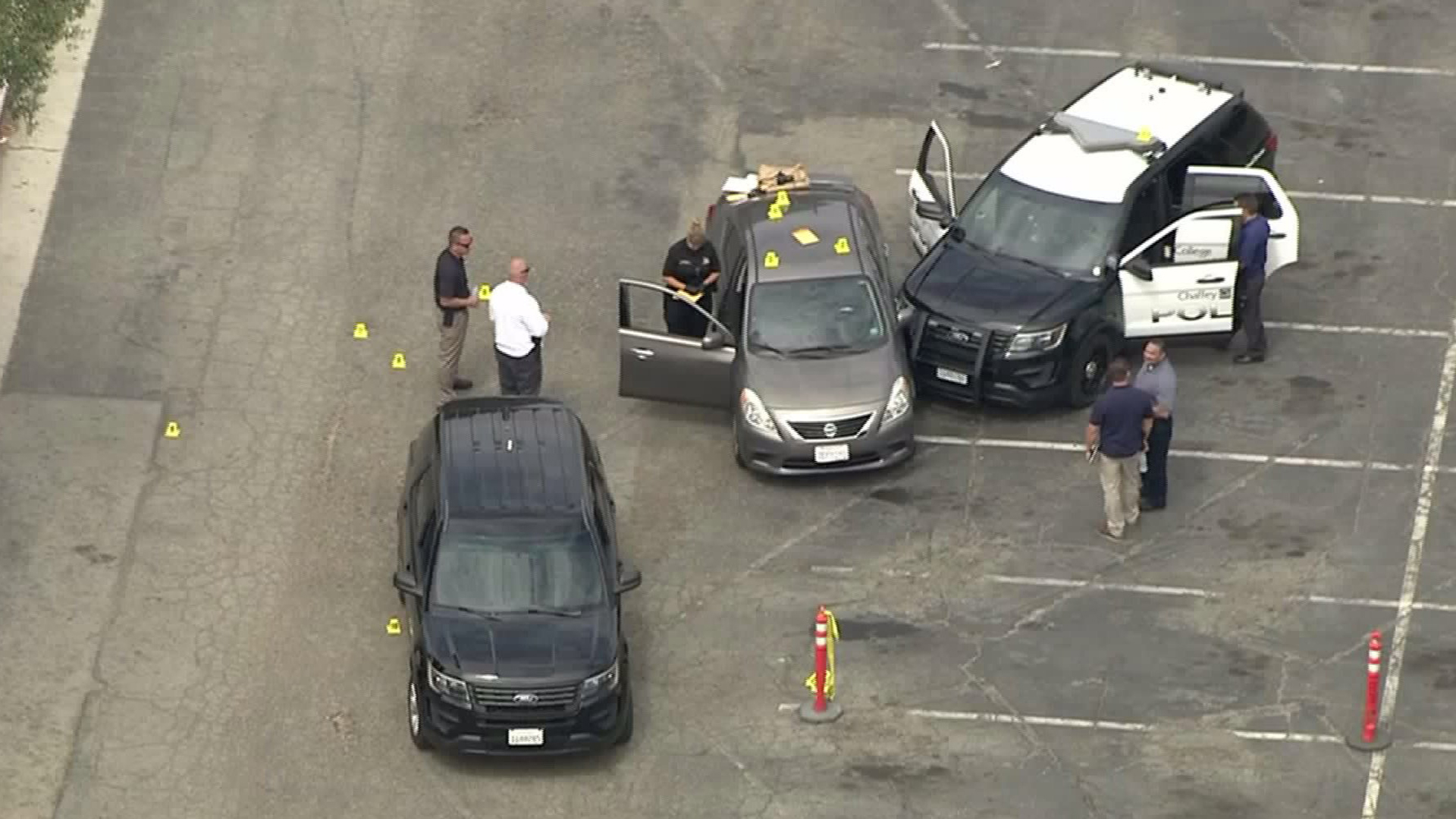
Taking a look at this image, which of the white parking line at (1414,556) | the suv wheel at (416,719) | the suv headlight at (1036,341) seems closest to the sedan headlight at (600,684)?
the suv wheel at (416,719)

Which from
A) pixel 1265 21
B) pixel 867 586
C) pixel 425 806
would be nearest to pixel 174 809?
pixel 425 806

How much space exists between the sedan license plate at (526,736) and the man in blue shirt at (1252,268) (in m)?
8.59

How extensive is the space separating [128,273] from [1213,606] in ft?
35.9

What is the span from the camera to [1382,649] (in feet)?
85.5

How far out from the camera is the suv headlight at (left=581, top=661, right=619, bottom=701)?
2425 cm

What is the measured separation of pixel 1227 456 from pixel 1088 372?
1.46m

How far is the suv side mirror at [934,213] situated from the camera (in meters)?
30.0

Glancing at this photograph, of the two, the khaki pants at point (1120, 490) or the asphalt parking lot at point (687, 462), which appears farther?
the khaki pants at point (1120, 490)

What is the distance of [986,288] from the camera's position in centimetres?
2909

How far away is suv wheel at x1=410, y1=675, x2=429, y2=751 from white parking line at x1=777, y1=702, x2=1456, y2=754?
276 centimetres

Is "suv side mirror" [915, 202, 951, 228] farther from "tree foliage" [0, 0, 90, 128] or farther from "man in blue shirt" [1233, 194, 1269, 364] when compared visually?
Result: "tree foliage" [0, 0, 90, 128]

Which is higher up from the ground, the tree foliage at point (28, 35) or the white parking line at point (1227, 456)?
the tree foliage at point (28, 35)

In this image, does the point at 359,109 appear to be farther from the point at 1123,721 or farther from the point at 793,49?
the point at 1123,721

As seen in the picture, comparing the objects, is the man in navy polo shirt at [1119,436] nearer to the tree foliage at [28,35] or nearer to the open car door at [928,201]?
the open car door at [928,201]
